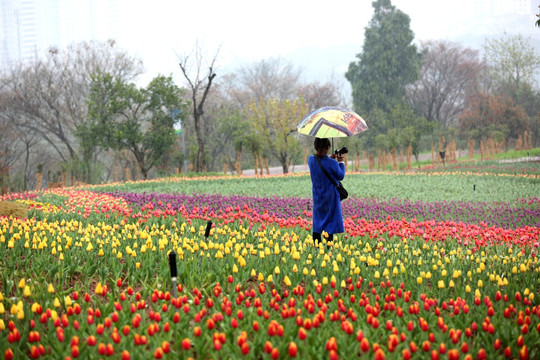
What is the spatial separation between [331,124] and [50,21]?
51.1 m

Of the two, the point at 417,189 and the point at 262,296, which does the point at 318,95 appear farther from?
the point at 262,296

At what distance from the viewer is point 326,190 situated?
18.8 ft

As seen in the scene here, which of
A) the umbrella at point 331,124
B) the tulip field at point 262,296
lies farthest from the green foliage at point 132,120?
the umbrella at point 331,124

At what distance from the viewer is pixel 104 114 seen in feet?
78.0

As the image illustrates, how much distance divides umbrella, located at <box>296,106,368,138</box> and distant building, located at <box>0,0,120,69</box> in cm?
2999

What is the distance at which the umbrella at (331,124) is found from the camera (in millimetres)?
5500

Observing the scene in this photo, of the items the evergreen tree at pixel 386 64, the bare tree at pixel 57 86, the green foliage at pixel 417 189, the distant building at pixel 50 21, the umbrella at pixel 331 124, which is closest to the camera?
the umbrella at pixel 331 124

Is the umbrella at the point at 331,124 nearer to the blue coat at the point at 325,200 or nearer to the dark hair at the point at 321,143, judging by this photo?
the dark hair at the point at 321,143

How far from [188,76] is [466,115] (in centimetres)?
2406

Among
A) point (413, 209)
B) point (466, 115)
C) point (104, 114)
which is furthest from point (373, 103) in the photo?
point (413, 209)

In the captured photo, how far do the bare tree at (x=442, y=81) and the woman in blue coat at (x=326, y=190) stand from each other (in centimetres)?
4580

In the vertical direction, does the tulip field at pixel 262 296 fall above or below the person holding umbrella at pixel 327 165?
below

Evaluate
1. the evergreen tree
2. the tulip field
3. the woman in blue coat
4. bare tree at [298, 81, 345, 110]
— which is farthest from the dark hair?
bare tree at [298, 81, 345, 110]

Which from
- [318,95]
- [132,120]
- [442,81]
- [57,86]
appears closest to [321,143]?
[132,120]
